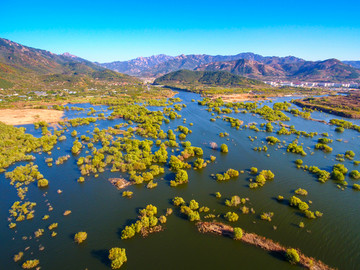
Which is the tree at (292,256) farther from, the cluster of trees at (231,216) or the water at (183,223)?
the cluster of trees at (231,216)

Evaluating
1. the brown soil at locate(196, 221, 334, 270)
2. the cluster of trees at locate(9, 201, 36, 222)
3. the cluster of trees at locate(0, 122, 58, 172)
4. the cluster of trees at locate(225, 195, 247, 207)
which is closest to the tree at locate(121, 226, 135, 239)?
the brown soil at locate(196, 221, 334, 270)

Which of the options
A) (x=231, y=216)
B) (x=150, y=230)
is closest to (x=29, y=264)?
(x=150, y=230)

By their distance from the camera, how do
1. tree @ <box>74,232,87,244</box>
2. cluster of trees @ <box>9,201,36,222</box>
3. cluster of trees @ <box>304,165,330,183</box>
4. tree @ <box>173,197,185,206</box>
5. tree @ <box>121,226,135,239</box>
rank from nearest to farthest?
tree @ <box>74,232,87,244</box> → tree @ <box>121,226,135,239</box> → cluster of trees @ <box>9,201,36,222</box> → tree @ <box>173,197,185,206</box> → cluster of trees @ <box>304,165,330,183</box>

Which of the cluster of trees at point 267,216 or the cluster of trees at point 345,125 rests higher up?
the cluster of trees at point 345,125

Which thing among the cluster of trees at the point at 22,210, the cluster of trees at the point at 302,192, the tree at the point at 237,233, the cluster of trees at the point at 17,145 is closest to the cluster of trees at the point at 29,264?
the cluster of trees at the point at 22,210

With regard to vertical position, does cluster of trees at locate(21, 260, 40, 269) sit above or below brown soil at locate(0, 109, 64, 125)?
below

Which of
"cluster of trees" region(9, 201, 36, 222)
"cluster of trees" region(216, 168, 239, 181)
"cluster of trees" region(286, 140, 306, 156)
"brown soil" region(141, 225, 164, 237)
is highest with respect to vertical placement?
"cluster of trees" region(286, 140, 306, 156)

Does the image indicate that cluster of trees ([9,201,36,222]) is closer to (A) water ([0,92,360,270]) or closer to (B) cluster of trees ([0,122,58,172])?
(A) water ([0,92,360,270])
